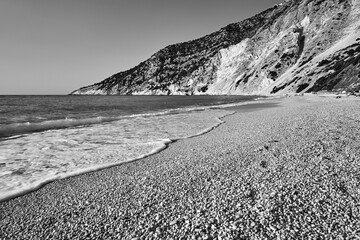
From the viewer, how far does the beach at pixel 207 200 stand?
12.5 ft

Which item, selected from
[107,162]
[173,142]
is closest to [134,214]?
[107,162]

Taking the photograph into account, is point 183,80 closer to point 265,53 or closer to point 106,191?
point 265,53

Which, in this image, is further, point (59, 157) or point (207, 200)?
point (59, 157)

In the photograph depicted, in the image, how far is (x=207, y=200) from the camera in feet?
15.7

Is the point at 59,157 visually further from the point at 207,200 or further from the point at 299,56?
the point at 299,56

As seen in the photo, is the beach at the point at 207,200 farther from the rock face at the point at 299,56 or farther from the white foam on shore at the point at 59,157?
the rock face at the point at 299,56

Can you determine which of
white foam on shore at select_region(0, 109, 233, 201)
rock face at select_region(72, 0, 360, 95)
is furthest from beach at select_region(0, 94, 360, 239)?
rock face at select_region(72, 0, 360, 95)

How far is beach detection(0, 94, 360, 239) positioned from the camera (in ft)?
12.5

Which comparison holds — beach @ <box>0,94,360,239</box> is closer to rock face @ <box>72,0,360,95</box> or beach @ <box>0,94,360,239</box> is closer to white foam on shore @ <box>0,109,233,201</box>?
white foam on shore @ <box>0,109,233,201</box>

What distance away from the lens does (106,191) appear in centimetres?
566

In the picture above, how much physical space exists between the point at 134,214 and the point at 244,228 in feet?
7.03

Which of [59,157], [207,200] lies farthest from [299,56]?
[207,200]

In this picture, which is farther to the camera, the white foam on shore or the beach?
the white foam on shore

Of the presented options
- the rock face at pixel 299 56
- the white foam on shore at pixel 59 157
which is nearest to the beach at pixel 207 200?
the white foam on shore at pixel 59 157
